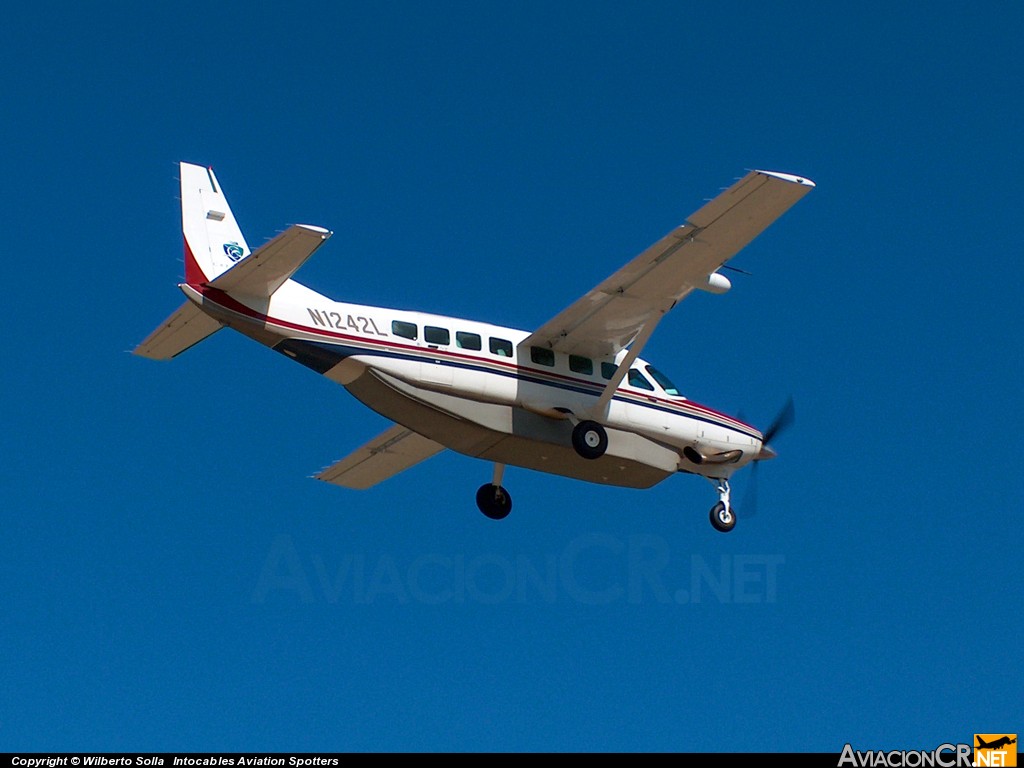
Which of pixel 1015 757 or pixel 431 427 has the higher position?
pixel 431 427

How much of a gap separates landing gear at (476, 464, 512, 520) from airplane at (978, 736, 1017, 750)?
10.9 metres

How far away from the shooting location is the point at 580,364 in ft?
95.7

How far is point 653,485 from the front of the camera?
30516 mm

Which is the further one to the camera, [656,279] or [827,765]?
[656,279]

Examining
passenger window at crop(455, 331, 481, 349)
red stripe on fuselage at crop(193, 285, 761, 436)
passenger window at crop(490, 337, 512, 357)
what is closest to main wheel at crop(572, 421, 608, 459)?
red stripe on fuselage at crop(193, 285, 761, 436)

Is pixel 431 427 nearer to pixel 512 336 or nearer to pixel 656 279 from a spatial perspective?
pixel 512 336

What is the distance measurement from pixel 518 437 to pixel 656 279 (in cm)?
345

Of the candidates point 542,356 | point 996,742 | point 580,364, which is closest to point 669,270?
point 580,364

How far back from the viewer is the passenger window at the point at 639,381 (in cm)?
2974

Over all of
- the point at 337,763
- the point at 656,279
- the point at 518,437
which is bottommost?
the point at 337,763

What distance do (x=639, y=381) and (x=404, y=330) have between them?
462 centimetres

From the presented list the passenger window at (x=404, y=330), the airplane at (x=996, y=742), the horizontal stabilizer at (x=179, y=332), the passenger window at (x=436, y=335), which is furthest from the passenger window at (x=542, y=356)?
the airplane at (x=996, y=742)

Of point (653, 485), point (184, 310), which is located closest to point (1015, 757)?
point (653, 485)

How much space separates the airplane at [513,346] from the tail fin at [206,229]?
2cm
